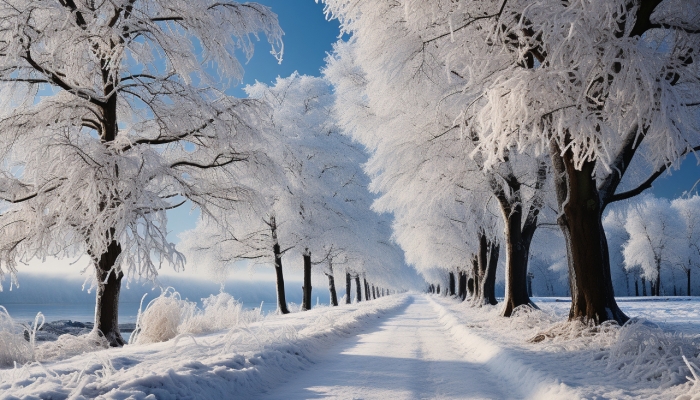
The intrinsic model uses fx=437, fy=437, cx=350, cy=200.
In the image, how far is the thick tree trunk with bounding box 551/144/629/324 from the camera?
6.42 m

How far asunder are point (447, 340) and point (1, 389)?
6470mm

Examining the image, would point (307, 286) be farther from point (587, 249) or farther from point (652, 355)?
point (652, 355)

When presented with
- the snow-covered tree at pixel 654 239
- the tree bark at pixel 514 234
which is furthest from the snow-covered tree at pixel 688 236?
the tree bark at pixel 514 234

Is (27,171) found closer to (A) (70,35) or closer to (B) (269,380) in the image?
(A) (70,35)

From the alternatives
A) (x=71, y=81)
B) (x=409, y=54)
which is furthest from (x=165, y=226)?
(x=409, y=54)

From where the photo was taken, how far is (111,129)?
8023 millimetres

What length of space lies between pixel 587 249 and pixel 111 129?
830cm

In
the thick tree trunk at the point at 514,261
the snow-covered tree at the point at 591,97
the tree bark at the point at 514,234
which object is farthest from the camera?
the thick tree trunk at the point at 514,261

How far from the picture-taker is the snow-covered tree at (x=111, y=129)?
21.2 feet

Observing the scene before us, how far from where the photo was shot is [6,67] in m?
7.12

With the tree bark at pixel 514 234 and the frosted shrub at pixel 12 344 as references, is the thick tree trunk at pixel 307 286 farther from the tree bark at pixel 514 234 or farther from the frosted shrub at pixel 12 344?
the frosted shrub at pixel 12 344

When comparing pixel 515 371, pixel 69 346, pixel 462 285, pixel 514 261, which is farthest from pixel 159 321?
pixel 462 285

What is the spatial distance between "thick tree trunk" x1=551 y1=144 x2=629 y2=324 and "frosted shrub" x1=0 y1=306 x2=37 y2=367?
7371mm

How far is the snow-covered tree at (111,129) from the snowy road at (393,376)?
128 inches
